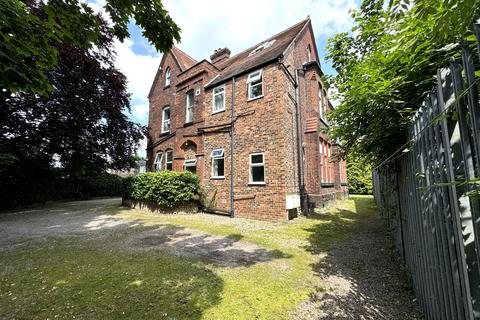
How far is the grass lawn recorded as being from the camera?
293 centimetres

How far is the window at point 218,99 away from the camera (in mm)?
12070

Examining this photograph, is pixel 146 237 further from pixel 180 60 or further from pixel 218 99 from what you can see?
pixel 180 60

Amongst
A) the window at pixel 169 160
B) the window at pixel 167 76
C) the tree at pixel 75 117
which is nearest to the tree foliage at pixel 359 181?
the window at pixel 169 160

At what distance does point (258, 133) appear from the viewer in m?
10.1

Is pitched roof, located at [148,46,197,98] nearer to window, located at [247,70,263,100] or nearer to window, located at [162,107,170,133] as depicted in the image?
window, located at [162,107,170,133]

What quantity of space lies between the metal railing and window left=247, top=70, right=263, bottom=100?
853 centimetres

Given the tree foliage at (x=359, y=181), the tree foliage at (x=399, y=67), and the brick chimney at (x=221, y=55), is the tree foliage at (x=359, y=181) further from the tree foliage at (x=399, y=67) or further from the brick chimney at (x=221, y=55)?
the tree foliage at (x=399, y=67)

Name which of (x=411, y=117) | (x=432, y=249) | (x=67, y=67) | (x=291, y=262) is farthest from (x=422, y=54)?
(x=67, y=67)

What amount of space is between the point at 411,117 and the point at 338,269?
3191 millimetres

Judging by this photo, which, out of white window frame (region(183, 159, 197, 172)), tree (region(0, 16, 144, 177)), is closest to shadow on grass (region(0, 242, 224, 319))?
white window frame (region(183, 159, 197, 172))

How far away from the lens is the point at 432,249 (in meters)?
2.28

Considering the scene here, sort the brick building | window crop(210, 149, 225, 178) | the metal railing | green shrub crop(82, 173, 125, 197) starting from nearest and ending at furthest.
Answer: the metal railing, the brick building, window crop(210, 149, 225, 178), green shrub crop(82, 173, 125, 197)

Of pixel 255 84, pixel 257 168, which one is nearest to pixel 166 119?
pixel 255 84

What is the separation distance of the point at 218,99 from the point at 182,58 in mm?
7989
